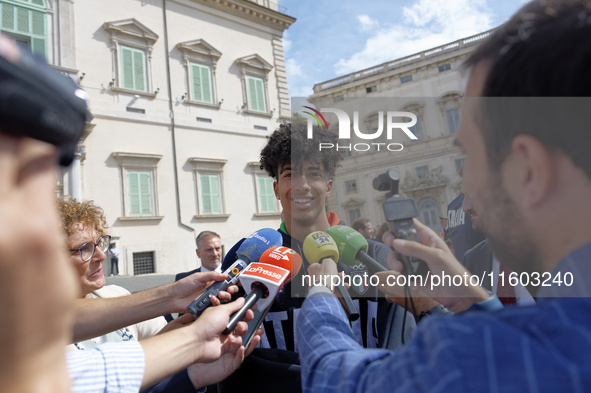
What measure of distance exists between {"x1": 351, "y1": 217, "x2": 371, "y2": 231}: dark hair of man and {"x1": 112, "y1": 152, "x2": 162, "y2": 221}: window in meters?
12.3

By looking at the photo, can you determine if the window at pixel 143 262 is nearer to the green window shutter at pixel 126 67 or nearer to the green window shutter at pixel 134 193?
the green window shutter at pixel 134 193

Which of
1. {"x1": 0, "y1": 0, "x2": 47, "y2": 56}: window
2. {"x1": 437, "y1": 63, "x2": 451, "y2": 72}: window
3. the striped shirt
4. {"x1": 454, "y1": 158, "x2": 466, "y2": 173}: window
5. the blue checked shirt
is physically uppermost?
{"x1": 0, "y1": 0, "x2": 47, "y2": 56}: window

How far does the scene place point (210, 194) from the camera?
577 inches

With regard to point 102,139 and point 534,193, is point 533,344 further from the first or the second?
point 102,139

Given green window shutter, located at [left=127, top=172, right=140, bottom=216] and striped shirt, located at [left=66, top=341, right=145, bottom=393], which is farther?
green window shutter, located at [left=127, top=172, right=140, bottom=216]

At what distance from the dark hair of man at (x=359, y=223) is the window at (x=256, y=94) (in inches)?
600

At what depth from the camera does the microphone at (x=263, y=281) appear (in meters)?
1.46

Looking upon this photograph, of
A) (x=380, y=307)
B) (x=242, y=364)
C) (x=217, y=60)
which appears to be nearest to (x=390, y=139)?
(x=380, y=307)

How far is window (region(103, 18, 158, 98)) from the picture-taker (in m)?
13.2

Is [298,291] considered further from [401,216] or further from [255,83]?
[255,83]

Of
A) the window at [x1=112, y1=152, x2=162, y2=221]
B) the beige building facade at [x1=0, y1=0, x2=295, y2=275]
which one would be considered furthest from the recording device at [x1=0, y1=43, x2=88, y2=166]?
the window at [x1=112, y1=152, x2=162, y2=221]

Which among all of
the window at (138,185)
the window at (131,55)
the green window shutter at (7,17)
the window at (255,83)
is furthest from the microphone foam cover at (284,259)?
the window at (255,83)

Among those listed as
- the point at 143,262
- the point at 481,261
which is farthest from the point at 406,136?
the point at 143,262

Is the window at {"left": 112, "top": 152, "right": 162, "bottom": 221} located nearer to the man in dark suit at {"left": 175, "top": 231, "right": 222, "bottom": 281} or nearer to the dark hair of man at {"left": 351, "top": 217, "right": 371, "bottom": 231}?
the man in dark suit at {"left": 175, "top": 231, "right": 222, "bottom": 281}
